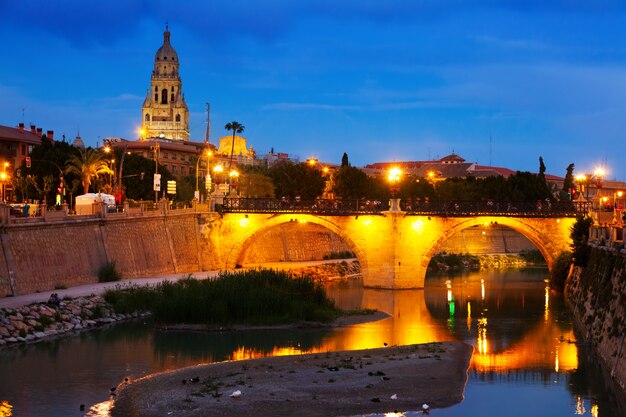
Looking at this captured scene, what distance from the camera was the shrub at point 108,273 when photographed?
167ft

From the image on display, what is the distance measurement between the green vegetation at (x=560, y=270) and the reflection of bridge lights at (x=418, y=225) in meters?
8.49

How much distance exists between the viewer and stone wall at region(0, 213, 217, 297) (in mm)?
43719

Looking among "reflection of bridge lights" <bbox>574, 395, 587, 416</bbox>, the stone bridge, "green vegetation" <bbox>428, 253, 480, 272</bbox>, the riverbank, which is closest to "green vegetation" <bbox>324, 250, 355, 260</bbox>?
"green vegetation" <bbox>428, 253, 480, 272</bbox>

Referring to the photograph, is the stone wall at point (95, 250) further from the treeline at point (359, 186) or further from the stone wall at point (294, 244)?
the treeline at point (359, 186)

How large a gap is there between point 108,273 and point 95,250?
1425 mm

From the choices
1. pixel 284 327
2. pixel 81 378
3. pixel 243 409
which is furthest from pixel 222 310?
pixel 243 409

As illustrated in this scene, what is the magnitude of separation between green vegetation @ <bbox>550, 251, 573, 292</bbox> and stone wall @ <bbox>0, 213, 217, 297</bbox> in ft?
73.1

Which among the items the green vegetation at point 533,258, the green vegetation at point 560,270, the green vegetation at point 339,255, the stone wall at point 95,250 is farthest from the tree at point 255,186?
the green vegetation at point 560,270

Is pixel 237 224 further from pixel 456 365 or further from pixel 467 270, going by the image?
pixel 456 365

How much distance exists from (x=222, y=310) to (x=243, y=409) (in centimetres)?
1624

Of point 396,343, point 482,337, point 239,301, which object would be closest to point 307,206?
point 239,301

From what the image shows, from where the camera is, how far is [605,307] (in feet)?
114

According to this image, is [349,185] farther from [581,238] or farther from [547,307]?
[547,307]

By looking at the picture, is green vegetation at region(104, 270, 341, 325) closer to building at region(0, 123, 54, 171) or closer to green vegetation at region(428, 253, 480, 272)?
green vegetation at region(428, 253, 480, 272)
